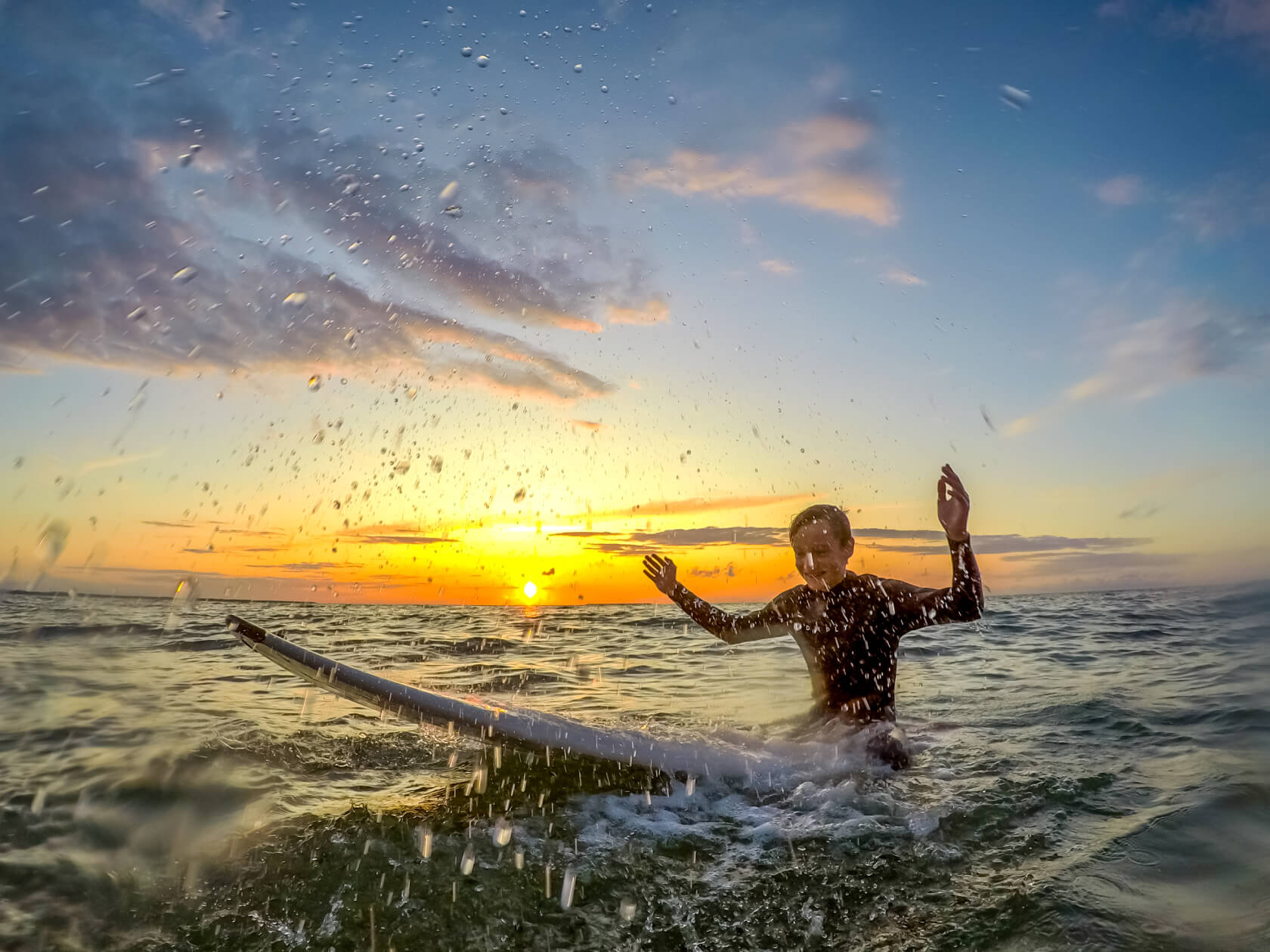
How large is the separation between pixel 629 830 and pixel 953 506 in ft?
8.48

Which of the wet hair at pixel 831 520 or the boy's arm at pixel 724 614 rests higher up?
the wet hair at pixel 831 520

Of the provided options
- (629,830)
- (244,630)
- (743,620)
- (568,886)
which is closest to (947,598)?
Answer: (743,620)

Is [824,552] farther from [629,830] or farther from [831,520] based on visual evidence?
[629,830]

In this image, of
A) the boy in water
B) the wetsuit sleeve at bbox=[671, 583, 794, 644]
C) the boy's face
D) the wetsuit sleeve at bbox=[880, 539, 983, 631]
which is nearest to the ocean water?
the boy in water

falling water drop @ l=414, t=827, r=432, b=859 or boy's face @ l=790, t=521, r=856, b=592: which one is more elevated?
boy's face @ l=790, t=521, r=856, b=592

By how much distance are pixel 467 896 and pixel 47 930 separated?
1.60 m

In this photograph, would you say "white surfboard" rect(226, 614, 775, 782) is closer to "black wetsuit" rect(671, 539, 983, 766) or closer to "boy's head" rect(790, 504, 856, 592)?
"black wetsuit" rect(671, 539, 983, 766)

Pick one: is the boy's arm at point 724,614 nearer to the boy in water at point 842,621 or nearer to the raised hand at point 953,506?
the boy in water at point 842,621

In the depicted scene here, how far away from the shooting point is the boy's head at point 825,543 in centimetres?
490

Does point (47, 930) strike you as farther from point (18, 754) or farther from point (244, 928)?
point (18, 754)

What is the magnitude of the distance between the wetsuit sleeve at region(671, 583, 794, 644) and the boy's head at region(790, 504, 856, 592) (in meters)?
0.35

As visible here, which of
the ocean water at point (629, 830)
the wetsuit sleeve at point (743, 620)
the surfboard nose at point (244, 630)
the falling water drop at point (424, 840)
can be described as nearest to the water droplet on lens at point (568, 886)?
the ocean water at point (629, 830)

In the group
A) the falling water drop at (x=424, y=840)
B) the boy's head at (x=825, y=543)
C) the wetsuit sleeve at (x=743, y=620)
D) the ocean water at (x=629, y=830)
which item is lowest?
the ocean water at (x=629, y=830)

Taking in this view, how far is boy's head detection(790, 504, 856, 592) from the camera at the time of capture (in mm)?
4898
